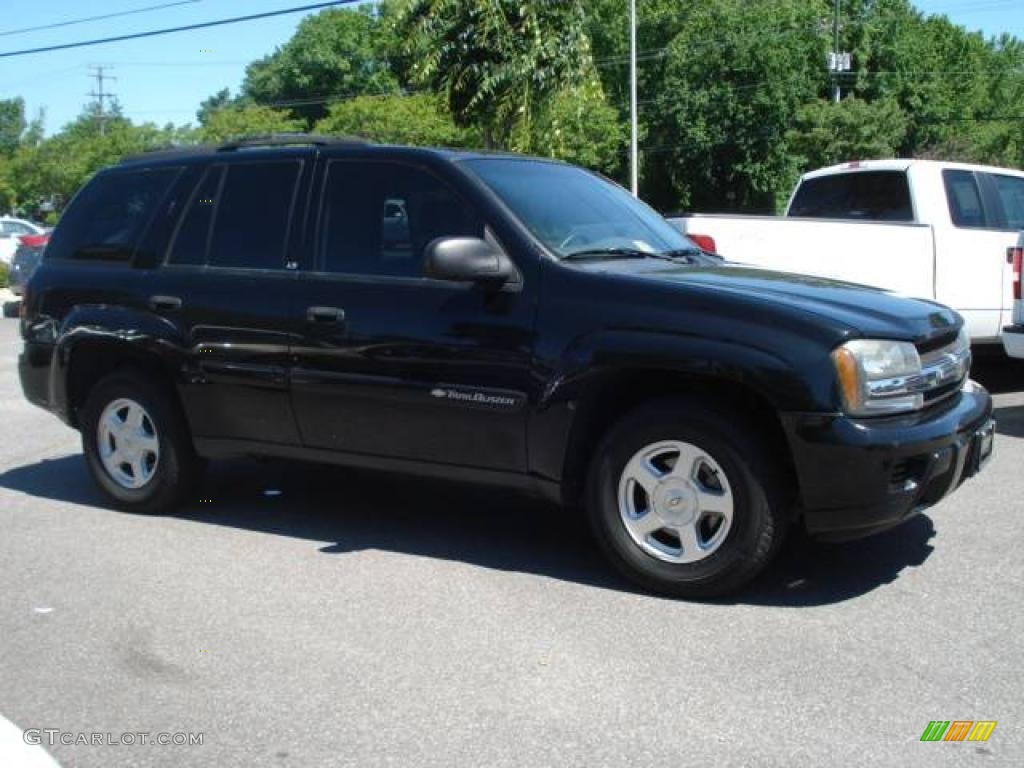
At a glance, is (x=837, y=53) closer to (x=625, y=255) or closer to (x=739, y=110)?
(x=739, y=110)

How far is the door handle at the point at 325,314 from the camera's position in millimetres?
5484

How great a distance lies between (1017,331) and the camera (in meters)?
8.21

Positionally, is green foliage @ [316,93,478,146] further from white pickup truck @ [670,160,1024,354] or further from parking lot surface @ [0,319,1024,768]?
parking lot surface @ [0,319,1024,768]

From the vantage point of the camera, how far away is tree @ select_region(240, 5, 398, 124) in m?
74.8

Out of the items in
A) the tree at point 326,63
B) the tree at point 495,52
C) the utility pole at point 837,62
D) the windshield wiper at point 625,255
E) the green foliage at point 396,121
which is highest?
the tree at point 326,63

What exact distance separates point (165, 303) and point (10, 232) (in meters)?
27.3

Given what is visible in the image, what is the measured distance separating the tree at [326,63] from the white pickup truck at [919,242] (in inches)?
2616

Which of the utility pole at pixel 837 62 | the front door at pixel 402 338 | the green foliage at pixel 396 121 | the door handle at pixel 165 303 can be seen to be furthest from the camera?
the utility pole at pixel 837 62

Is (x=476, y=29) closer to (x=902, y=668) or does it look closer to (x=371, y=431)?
(x=371, y=431)

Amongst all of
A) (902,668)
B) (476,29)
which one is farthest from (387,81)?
(902,668)

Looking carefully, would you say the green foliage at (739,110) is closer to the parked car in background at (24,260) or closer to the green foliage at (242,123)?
the green foliage at (242,123)

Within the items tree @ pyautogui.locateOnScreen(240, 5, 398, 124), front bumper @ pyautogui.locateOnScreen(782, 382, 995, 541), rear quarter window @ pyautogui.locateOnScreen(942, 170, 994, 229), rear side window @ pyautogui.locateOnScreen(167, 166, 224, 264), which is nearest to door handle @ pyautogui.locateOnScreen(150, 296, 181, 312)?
rear side window @ pyautogui.locateOnScreen(167, 166, 224, 264)

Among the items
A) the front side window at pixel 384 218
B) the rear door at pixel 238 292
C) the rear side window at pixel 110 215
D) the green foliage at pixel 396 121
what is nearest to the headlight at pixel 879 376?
the front side window at pixel 384 218

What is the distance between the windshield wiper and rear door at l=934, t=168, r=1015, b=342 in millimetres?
4236
